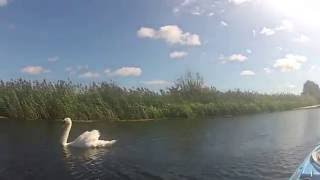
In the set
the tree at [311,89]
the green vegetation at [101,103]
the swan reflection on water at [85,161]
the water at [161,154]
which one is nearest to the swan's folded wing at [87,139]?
the swan reflection on water at [85,161]

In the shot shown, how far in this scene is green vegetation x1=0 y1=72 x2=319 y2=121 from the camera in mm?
32938

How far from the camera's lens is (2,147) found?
1923 centimetres

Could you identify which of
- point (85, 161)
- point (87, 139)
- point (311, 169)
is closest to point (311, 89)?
point (87, 139)

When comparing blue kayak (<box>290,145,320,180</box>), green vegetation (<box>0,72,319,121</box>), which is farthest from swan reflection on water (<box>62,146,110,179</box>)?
green vegetation (<box>0,72,319,121</box>)

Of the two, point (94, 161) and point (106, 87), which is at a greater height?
point (106, 87)

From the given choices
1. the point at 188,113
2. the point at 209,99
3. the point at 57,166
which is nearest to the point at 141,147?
the point at 57,166

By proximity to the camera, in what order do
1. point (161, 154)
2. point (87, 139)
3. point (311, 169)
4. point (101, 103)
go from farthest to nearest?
point (101, 103)
point (87, 139)
point (161, 154)
point (311, 169)

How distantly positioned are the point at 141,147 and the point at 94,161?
310 cm

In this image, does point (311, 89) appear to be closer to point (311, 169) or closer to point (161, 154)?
point (161, 154)

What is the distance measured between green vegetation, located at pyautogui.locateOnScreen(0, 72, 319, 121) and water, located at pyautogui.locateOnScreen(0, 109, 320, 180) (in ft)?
19.3

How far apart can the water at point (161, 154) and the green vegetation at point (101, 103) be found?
19.3 ft

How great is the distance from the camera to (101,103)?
1345 inches

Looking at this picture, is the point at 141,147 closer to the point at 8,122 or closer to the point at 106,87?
the point at 8,122

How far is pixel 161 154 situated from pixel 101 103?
1682 centimetres
